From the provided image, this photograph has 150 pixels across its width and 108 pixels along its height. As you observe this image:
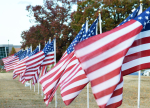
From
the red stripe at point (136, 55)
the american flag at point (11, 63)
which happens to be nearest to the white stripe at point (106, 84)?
the red stripe at point (136, 55)

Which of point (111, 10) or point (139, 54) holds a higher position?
point (139, 54)

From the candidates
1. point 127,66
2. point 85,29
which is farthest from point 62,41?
point 127,66

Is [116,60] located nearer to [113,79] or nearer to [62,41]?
[113,79]

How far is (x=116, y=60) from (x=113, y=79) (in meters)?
0.45

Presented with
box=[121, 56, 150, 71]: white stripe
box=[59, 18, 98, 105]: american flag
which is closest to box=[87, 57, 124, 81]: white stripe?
box=[121, 56, 150, 71]: white stripe

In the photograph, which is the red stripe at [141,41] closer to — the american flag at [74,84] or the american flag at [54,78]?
the american flag at [74,84]

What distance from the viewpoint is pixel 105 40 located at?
20.6 ft

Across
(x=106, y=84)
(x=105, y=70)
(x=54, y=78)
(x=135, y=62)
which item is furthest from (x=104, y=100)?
(x=54, y=78)

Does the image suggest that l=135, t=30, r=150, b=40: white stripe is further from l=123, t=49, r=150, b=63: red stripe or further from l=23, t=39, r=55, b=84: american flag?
l=23, t=39, r=55, b=84: american flag

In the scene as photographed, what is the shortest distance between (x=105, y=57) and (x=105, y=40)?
1.33ft

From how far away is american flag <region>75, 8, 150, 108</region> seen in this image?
5.85 m

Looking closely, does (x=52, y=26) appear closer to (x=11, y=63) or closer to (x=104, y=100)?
(x=11, y=63)

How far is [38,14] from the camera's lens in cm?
4703

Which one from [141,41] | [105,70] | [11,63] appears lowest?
[11,63]
